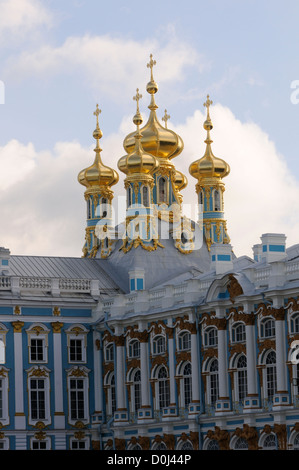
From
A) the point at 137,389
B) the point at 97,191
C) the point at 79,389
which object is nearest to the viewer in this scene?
the point at 137,389

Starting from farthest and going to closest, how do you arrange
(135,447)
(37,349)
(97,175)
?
(97,175), (37,349), (135,447)

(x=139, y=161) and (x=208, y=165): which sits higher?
(x=208, y=165)

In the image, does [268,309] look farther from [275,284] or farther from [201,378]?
[201,378]

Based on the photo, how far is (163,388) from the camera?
7269 centimetres

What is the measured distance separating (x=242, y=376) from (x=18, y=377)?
12128 mm

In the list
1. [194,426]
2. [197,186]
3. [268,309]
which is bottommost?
[194,426]

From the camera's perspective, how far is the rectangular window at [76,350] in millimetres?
76750

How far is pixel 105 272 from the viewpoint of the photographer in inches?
3201

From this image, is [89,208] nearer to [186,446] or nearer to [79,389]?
[79,389]

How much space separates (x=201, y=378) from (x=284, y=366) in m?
6.04

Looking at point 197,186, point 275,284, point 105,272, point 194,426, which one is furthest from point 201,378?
point 197,186

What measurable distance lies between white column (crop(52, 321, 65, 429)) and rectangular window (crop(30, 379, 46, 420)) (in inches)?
24.2

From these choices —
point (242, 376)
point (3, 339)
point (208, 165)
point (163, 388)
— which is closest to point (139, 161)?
point (208, 165)

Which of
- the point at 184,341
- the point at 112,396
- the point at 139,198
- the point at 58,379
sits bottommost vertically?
the point at 112,396
